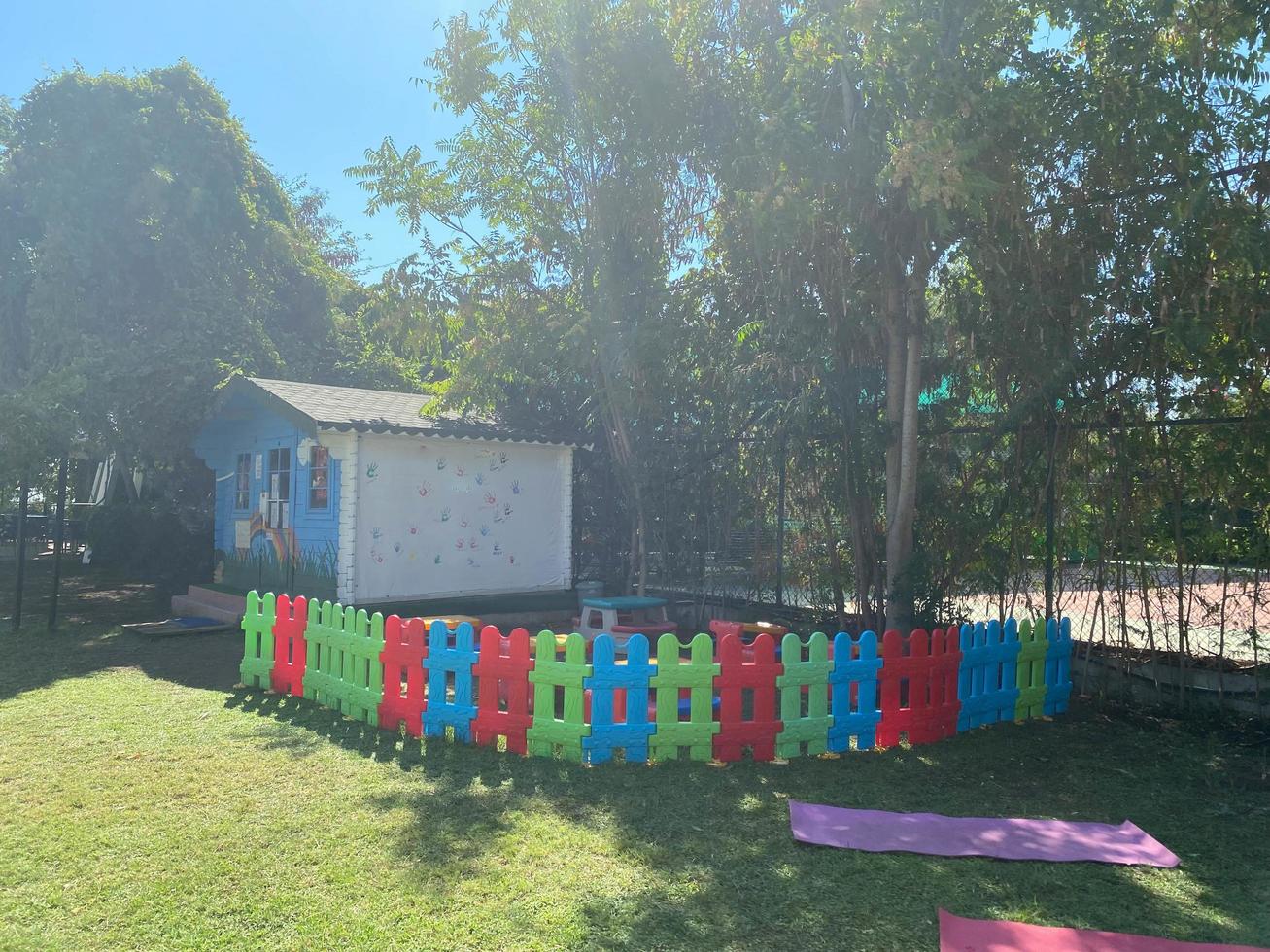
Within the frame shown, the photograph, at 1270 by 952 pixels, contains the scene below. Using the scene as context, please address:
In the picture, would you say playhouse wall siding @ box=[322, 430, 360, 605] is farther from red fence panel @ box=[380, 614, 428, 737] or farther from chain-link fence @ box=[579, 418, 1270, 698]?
red fence panel @ box=[380, 614, 428, 737]

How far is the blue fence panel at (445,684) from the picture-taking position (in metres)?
6.30

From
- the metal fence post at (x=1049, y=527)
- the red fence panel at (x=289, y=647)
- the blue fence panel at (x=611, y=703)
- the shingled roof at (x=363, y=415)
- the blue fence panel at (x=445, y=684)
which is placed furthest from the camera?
the shingled roof at (x=363, y=415)

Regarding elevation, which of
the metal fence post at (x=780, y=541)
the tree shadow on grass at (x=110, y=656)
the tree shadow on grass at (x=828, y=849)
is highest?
the metal fence post at (x=780, y=541)

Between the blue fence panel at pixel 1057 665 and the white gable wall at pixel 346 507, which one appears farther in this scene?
the white gable wall at pixel 346 507

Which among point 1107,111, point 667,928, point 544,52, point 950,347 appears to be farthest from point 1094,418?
point 544,52

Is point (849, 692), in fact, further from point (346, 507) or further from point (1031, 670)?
point (346, 507)

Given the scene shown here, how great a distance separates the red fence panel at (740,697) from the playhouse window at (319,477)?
834cm

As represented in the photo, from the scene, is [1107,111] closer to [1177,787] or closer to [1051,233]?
[1051,233]

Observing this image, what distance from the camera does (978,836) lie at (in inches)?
187

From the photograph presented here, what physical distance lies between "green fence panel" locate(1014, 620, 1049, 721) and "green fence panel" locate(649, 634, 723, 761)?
9.00 feet

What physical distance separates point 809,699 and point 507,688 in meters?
2.01

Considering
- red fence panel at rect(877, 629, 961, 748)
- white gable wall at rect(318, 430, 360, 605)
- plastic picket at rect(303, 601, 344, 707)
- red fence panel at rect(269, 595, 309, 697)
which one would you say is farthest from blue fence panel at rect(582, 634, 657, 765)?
white gable wall at rect(318, 430, 360, 605)

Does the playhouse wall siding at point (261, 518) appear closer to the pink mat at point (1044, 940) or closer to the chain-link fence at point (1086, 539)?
the chain-link fence at point (1086, 539)

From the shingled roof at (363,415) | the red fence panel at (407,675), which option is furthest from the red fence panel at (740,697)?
the shingled roof at (363,415)
